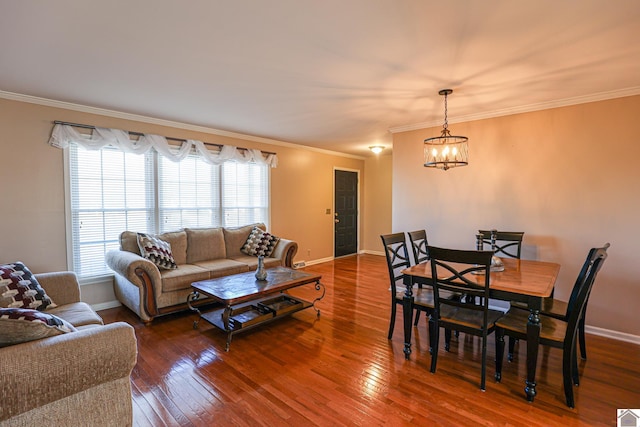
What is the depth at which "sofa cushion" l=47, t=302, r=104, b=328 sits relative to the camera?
2283 millimetres

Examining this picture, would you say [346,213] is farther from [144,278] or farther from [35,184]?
[35,184]

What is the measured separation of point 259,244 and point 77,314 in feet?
8.38

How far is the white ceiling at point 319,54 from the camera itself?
177 centimetres

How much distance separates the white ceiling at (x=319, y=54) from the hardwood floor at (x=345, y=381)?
245cm

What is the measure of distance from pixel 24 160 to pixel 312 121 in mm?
3257

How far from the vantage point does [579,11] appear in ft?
5.77

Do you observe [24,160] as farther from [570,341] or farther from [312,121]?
[570,341]

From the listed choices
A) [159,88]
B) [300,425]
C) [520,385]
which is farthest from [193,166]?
[520,385]

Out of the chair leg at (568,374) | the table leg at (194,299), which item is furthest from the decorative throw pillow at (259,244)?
the chair leg at (568,374)

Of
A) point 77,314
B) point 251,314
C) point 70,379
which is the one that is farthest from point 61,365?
point 251,314

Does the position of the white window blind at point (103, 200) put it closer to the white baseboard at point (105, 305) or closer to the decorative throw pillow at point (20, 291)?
the white baseboard at point (105, 305)

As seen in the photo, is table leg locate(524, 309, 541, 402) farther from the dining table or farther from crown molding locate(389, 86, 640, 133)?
crown molding locate(389, 86, 640, 133)

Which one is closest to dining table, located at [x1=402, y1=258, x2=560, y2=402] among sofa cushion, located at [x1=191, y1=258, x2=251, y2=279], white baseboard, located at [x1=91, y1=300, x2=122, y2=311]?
sofa cushion, located at [x1=191, y1=258, x2=251, y2=279]

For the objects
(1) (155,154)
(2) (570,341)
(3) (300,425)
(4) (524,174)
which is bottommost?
(3) (300,425)
